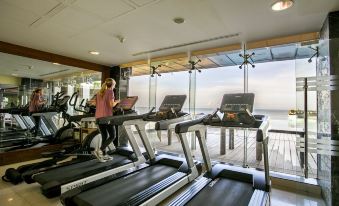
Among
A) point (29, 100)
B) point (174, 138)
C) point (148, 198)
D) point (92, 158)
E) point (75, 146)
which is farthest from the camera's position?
point (174, 138)

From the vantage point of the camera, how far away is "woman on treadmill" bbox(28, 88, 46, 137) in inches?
190

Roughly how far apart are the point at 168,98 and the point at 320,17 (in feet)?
8.85

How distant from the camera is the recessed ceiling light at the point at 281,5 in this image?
230cm

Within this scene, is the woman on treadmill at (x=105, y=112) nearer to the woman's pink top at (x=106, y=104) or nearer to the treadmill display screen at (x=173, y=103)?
the woman's pink top at (x=106, y=104)

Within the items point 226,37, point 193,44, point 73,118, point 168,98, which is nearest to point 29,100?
point 73,118

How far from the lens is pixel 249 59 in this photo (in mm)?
4070

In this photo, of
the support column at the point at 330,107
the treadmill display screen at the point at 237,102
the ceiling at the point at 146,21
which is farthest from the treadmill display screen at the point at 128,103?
the support column at the point at 330,107

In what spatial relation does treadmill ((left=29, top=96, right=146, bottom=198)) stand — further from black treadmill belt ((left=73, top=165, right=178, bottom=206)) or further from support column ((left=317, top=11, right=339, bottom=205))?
support column ((left=317, top=11, right=339, bottom=205))

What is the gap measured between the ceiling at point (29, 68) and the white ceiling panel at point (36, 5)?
89.1 inches

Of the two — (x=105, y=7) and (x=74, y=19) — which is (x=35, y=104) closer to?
(x=74, y=19)

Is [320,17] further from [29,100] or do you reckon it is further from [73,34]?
[29,100]

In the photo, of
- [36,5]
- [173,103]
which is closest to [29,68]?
[36,5]

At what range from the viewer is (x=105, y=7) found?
248cm

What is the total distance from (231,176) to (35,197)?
2.78 meters
